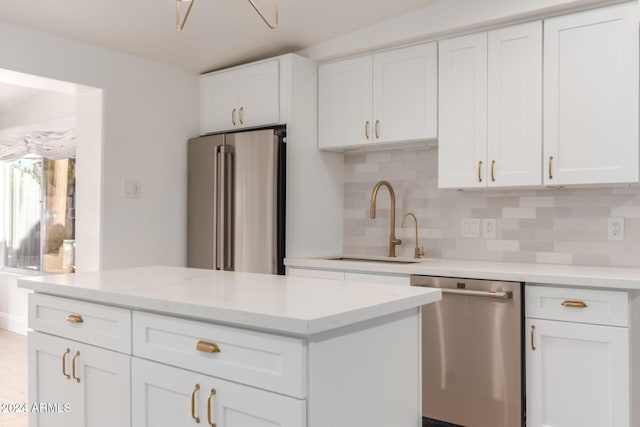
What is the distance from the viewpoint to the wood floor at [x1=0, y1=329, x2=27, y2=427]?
3148mm

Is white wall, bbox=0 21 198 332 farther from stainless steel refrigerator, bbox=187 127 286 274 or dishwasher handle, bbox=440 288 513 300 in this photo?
dishwasher handle, bbox=440 288 513 300

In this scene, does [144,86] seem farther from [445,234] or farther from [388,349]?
[388,349]

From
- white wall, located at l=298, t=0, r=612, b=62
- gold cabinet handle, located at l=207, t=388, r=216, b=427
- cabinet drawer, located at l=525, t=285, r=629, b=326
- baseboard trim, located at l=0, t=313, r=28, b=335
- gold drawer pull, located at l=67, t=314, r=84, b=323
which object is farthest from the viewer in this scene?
A: baseboard trim, located at l=0, t=313, r=28, b=335

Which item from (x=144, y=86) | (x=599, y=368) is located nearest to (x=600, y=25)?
(x=599, y=368)

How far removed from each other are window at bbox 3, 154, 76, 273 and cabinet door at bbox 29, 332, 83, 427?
3082mm

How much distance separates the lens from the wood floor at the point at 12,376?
10.3ft

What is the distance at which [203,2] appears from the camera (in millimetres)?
3211

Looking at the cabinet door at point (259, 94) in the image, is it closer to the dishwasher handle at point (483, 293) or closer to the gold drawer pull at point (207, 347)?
the dishwasher handle at point (483, 293)

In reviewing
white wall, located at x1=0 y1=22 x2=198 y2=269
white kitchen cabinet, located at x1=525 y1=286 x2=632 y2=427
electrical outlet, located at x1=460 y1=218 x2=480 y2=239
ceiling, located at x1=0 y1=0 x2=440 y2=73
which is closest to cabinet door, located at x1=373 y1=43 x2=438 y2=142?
ceiling, located at x1=0 y1=0 x2=440 y2=73

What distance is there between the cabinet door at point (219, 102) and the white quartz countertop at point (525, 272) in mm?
1327

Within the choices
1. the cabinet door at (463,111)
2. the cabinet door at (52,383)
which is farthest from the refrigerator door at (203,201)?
the cabinet door at (52,383)

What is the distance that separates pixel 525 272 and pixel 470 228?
84 cm

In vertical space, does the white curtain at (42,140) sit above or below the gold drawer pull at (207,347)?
above

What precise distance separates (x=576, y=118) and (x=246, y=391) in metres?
2.19
